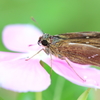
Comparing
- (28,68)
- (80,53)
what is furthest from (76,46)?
(28,68)

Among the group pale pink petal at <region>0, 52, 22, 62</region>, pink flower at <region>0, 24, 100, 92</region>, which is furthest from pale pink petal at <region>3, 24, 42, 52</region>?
pale pink petal at <region>0, 52, 22, 62</region>

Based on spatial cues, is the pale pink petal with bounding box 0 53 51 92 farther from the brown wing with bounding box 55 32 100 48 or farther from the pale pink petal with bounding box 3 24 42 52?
the pale pink petal with bounding box 3 24 42 52

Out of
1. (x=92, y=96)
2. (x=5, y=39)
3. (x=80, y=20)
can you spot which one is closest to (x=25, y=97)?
(x=92, y=96)

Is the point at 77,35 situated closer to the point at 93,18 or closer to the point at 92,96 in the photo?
the point at 92,96

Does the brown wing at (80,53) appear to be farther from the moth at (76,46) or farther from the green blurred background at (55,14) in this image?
the green blurred background at (55,14)

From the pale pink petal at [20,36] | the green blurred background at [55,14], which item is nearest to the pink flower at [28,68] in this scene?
the pale pink petal at [20,36]

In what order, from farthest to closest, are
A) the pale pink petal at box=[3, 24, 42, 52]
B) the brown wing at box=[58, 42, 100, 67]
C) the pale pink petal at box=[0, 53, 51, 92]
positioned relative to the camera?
the pale pink petal at box=[3, 24, 42, 52], the brown wing at box=[58, 42, 100, 67], the pale pink petal at box=[0, 53, 51, 92]

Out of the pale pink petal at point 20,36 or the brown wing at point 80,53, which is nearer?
the brown wing at point 80,53
